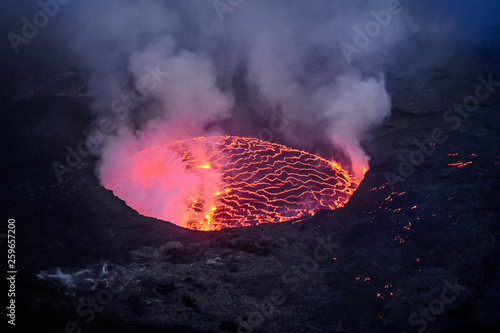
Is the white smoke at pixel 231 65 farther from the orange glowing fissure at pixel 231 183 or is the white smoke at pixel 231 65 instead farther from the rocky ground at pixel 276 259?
the rocky ground at pixel 276 259

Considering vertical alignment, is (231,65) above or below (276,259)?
above

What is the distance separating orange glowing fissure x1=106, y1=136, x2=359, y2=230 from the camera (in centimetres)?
447

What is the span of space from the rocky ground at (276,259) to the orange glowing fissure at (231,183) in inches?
18.3

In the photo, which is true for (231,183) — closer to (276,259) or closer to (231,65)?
(276,259)

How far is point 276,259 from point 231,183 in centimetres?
192

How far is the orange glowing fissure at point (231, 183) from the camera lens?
4473mm

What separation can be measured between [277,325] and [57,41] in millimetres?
10069

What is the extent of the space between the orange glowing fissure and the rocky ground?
464 millimetres

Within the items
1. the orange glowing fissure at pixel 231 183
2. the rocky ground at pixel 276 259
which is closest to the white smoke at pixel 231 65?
the orange glowing fissure at pixel 231 183

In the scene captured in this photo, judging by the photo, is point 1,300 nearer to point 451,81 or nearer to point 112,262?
point 112,262

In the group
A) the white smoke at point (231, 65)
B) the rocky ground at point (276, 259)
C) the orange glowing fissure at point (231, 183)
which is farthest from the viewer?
the white smoke at point (231, 65)

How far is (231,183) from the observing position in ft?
17.0

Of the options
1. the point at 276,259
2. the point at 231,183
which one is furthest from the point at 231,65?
the point at 276,259

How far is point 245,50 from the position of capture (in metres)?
9.32
